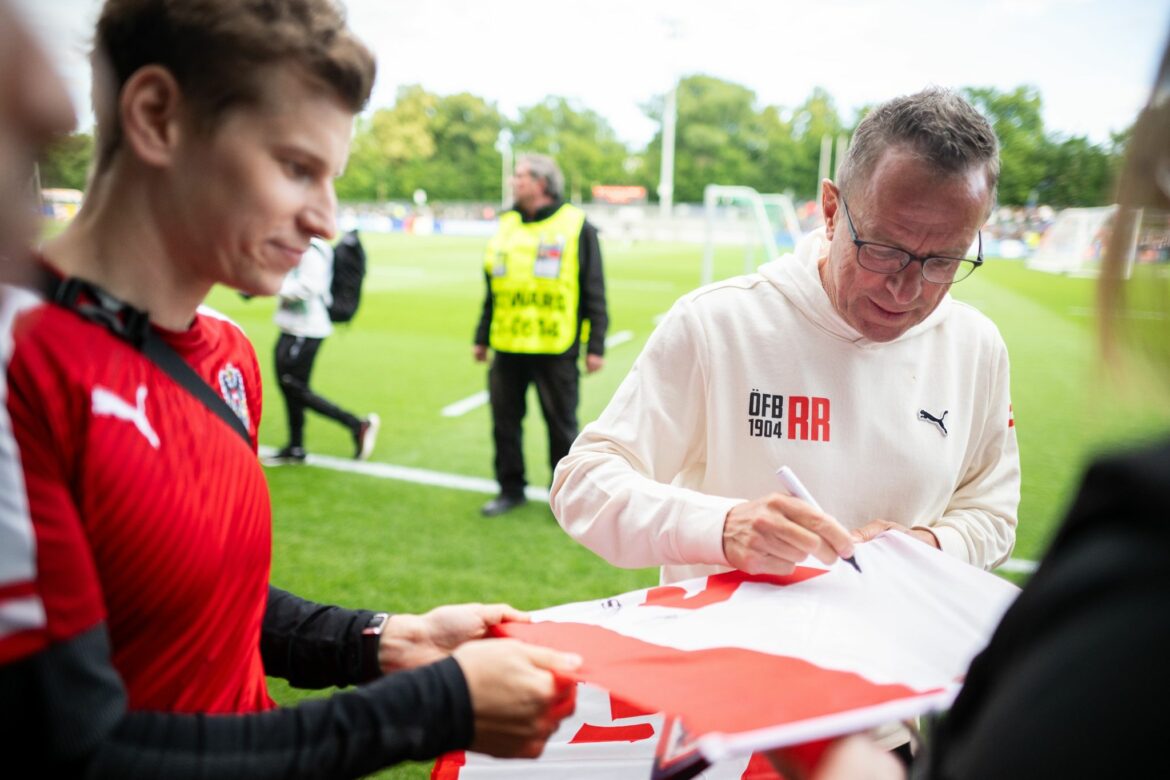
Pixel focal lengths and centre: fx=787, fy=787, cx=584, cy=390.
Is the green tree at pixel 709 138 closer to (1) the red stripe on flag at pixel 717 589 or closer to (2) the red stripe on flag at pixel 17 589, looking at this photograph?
(1) the red stripe on flag at pixel 717 589

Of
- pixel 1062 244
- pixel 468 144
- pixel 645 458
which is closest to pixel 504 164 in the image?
pixel 468 144

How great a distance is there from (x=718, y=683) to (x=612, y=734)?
2.16 feet

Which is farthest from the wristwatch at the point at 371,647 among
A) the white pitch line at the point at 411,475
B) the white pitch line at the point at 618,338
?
the white pitch line at the point at 618,338

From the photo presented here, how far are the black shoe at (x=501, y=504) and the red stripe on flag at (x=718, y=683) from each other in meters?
4.25

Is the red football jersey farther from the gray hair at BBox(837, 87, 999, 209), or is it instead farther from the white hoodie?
the gray hair at BBox(837, 87, 999, 209)

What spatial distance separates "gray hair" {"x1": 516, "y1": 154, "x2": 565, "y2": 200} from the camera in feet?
19.4

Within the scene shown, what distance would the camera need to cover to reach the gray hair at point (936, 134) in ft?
5.46

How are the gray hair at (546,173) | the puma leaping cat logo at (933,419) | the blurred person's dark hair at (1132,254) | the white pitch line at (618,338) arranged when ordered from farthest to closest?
the white pitch line at (618,338)
the gray hair at (546,173)
the puma leaping cat logo at (933,419)
the blurred person's dark hair at (1132,254)

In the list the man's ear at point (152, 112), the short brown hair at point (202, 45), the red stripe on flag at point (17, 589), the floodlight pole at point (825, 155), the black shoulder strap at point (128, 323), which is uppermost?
the floodlight pole at point (825, 155)

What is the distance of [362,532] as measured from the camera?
525 cm

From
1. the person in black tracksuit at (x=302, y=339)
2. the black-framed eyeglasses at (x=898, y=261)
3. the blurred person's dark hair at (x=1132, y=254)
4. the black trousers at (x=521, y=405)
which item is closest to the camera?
the blurred person's dark hair at (x=1132, y=254)

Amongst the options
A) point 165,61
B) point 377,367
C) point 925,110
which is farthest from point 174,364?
point 377,367

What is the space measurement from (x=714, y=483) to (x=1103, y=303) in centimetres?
122

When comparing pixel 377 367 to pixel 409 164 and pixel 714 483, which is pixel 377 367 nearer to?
pixel 714 483
